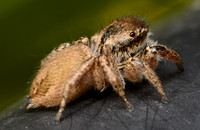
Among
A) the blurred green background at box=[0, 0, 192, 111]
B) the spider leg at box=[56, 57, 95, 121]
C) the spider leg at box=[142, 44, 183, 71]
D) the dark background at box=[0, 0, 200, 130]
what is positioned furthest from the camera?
the blurred green background at box=[0, 0, 192, 111]

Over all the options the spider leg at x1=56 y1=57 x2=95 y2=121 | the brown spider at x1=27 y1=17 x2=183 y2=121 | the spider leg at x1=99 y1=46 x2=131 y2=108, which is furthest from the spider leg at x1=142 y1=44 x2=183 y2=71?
the spider leg at x1=56 y1=57 x2=95 y2=121

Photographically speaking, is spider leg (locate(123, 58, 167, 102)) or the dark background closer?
the dark background

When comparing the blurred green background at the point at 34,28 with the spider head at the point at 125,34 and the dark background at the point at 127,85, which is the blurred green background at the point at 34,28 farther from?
the spider head at the point at 125,34

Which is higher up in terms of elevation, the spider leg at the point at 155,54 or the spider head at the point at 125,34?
the spider head at the point at 125,34

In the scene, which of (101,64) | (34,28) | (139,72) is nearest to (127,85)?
(139,72)

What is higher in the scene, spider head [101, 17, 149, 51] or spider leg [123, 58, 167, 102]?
spider head [101, 17, 149, 51]

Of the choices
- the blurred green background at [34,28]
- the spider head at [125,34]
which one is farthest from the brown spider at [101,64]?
the blurred green background at [34,28]

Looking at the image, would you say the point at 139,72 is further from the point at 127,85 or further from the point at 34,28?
the point at 34,28

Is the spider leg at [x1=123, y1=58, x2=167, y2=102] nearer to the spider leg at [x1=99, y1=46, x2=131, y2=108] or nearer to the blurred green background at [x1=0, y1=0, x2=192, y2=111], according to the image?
the spider leg at [x1=99, y1=46, x2=131, y2=108]

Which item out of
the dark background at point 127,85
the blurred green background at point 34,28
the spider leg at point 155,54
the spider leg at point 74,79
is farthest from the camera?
the blurred green background at point 34,28
